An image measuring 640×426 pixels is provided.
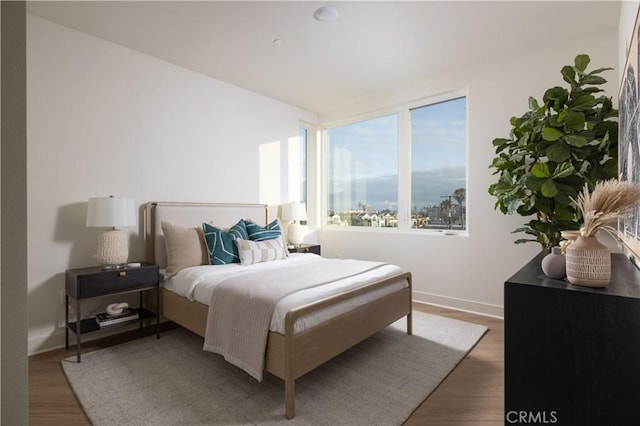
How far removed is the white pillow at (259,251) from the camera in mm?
3114

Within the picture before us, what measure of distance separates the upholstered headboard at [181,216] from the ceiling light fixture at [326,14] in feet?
7.35

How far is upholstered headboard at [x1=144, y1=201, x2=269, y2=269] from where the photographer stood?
3.18 m

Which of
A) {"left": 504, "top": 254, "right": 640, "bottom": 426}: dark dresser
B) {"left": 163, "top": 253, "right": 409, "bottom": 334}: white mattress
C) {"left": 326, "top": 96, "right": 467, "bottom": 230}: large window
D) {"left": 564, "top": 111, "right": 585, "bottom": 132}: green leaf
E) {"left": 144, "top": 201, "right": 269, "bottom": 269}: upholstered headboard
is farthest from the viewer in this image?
{"left": 326, "top": 96, "right": 467, "bottom": 230}: large window

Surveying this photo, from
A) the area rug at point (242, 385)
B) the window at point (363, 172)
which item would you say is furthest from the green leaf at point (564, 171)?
the window at point (363, 172)

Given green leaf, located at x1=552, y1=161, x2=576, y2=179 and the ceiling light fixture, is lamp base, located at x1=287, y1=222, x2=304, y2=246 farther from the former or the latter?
green leaf, located at x1=552, y1=161, x2=576, y2=179

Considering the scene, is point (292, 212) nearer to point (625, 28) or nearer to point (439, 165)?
point (439, 165)

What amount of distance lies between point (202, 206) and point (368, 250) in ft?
7.53

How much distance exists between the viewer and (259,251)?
10.5 ft

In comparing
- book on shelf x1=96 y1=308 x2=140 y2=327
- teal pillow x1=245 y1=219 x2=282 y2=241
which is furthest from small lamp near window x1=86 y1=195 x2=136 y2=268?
teal pillow x1=245 y1=219 x2=282 y2=241

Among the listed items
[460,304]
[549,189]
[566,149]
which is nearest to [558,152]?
[566,149]

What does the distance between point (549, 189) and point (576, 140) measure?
0.39m

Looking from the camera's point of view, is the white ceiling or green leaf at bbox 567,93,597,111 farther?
the white ceiling

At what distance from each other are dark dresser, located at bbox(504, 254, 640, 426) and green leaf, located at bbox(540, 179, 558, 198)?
3.57 ft
